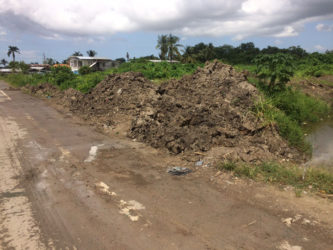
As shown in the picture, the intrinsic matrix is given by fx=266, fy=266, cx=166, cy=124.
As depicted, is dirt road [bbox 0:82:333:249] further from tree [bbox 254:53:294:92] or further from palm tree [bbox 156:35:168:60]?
palm tree [bbox 156:35:168:60]

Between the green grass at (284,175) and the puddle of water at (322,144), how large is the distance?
6.27 feet

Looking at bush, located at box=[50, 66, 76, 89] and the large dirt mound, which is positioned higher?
bush, located at box=[50, 66, 76, 89]

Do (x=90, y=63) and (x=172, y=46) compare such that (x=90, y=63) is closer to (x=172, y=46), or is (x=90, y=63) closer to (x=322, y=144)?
(x=172, y=46)

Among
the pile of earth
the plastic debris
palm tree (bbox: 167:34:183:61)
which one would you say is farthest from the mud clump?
palm tree (bbox: 167:34:183:61)

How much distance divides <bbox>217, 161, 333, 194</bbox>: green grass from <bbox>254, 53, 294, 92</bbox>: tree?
746 cm

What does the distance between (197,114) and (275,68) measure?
6438 millimetres

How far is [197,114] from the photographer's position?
26.9ft

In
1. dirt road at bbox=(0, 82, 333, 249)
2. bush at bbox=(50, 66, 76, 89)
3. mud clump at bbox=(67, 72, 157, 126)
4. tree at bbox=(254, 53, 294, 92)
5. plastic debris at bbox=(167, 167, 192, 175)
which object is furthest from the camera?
bush at bbox=(50, 66, 76, 89)

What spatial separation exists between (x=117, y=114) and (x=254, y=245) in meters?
8.70

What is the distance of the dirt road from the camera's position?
146 inches

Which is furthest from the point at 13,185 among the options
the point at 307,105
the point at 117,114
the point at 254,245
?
the point at 307,105

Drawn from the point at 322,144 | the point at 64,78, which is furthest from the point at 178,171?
the point at 64,78

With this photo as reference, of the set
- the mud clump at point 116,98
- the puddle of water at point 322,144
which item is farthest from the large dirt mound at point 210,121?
the mud clump at point 116,98

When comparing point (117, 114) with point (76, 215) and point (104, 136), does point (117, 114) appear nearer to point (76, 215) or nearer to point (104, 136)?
point (104, 136)
